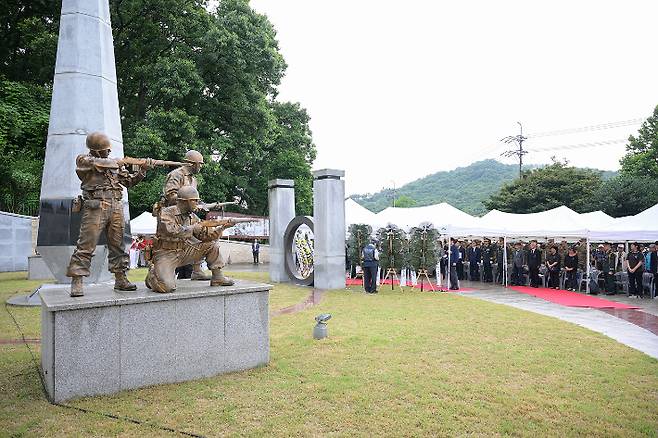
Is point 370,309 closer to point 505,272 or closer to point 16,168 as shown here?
point 505,272

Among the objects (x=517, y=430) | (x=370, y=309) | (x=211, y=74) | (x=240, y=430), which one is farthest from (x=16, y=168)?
(x=517, y=430)

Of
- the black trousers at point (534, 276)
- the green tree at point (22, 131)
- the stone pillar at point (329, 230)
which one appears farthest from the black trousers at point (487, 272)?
the green tree at point (22, 131)

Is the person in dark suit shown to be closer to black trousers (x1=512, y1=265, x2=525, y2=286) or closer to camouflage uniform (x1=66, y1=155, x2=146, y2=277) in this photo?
black trousers (x1=512, y1=265, x2=525, y2=286)

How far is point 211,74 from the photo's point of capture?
24.1m

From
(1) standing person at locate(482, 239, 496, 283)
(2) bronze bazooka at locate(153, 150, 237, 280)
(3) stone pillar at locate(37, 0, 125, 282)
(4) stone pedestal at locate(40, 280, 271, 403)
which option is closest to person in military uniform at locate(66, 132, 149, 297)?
(4) stone pedestal at locate(40, 280, 271, 403)

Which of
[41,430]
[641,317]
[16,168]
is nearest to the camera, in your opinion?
[41,430]

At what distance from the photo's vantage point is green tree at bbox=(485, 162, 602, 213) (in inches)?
1401

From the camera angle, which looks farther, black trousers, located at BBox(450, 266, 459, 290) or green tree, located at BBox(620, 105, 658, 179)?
green tree, located at BBox(620, 105, 658, 179)

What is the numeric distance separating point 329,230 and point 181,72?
12131 mm

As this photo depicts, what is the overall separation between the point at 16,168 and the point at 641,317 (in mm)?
20600

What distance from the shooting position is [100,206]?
5.89m

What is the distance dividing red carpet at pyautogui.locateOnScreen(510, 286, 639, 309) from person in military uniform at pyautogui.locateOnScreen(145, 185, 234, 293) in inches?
396

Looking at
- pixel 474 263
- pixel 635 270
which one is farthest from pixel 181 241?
pixel 474 263

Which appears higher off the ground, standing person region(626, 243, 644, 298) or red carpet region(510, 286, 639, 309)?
standing person region(626, 243, 644, 298)
